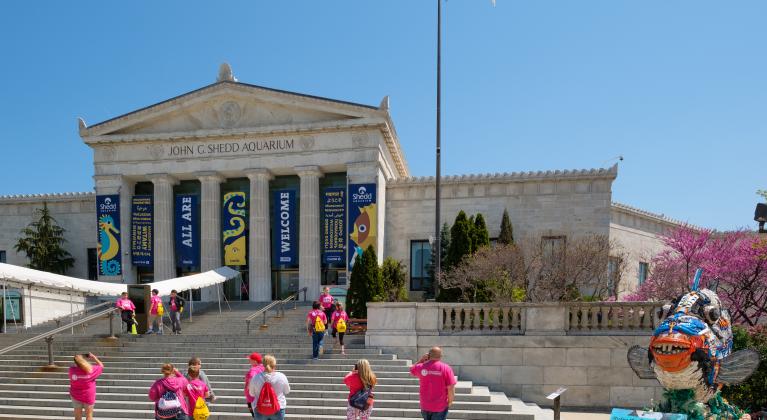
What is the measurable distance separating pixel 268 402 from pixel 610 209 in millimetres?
24408

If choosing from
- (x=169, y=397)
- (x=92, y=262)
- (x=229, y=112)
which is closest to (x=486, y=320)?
(x=169, y=397)

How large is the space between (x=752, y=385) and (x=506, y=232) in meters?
15.9

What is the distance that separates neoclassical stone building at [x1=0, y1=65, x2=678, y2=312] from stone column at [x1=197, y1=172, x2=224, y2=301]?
2.6 inches

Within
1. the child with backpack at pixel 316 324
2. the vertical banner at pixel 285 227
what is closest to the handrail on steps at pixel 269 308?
the vertical banner at pixel 285 227

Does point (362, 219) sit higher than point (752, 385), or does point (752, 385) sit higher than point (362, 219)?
point (362, 219)

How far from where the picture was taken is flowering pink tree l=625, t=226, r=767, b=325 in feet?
62.8

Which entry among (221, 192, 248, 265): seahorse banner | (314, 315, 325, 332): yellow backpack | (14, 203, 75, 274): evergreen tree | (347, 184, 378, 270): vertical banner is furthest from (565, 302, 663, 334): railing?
(14, 203, 75, 274): evergreen tree

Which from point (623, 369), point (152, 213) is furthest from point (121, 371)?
point (152, 213)

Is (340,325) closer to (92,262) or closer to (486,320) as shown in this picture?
(486,320)

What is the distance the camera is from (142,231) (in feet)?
104

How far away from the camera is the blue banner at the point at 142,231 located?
31453 mm

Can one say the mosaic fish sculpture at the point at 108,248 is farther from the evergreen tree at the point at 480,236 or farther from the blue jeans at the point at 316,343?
the blue jeans at the point at 316,343

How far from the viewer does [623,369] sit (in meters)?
15.0

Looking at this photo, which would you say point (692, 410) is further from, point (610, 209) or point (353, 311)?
point (610, 209)
